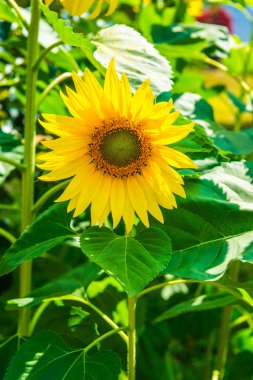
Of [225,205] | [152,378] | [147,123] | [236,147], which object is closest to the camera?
[147,123]

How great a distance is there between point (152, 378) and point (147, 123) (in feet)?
3.48

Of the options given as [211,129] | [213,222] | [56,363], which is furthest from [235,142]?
[56,363]

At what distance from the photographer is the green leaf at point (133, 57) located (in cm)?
95

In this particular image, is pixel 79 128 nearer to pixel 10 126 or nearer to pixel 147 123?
pixel 147 123

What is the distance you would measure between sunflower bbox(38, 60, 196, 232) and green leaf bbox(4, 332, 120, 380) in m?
0.22

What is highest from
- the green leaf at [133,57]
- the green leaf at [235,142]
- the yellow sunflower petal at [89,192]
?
the green leaf at [133,57]

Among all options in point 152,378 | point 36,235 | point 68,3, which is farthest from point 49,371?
point 152,378

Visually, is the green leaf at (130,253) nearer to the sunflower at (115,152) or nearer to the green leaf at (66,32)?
the sunflower at (115,152)

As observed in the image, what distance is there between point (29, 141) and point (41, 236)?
209 millimetres

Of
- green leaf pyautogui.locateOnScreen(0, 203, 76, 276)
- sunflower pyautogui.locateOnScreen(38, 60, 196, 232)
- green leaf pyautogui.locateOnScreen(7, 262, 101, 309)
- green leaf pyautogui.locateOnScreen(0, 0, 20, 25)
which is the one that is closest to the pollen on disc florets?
sunflower pyautogui.locateOnScreen(38, 60, 196, 232)

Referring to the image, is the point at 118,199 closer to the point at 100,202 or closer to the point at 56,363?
the point at 100,202

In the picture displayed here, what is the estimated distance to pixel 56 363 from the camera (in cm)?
99

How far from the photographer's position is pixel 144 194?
956mm

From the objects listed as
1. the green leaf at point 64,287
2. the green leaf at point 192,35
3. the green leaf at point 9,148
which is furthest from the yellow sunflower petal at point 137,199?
the green leaf at point 192,35
